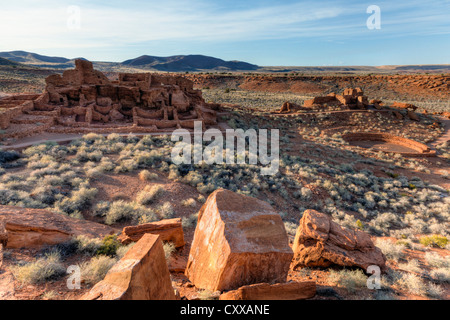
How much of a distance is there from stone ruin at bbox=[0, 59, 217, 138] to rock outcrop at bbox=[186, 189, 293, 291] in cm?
1581

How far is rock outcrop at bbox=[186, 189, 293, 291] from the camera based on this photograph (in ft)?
13.4

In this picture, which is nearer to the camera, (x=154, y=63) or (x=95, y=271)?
(x=95, y=271)

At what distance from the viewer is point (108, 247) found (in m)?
5.55

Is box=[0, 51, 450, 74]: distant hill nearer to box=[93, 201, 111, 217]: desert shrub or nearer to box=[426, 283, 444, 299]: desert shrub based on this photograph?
box=[93, 201, 111, 217]: desert shrub

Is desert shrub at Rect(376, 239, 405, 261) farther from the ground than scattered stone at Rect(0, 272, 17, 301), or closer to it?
closer to it

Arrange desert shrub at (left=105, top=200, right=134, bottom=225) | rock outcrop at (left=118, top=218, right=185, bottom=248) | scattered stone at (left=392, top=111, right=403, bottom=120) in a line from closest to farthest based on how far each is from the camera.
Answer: rock outcrop at (left=118, top=218, right=185, bottom=248), desert shrub at (left=105, top=200, right=134, bottom=225), scattered stone at (left=392, top=111, right=403, bottom=120)

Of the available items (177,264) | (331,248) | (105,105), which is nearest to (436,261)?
(331,248)

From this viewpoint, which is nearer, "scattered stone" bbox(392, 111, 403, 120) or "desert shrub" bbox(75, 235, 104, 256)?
"desert shrub" bbox(75, 235, 104, 256)

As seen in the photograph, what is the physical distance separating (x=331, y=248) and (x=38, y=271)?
20.6 ft

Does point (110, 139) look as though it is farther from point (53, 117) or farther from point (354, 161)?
point (354, 161)

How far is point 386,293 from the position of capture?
4.67 m

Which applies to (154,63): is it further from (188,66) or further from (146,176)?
(146,176)

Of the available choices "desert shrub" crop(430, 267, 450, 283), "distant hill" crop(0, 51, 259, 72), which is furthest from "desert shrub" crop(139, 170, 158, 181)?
"distant hill" crop(0, 51, 259, 72)
